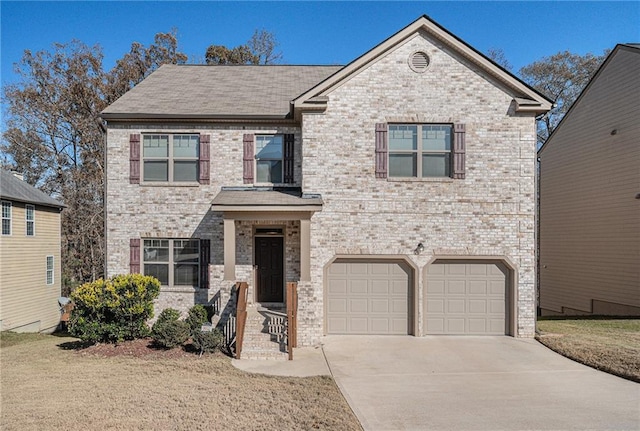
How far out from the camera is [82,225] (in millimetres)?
25906

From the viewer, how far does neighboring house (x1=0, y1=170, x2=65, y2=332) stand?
16.8 m

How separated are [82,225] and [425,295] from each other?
2304 centimetres

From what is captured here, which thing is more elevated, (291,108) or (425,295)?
(291,108)

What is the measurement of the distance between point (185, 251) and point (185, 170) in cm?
245

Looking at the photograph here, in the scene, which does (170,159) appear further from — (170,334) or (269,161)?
(170,334)

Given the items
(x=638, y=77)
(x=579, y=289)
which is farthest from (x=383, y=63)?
(x=579, y=289)

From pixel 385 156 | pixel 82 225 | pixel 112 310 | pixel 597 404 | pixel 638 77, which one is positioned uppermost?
pixel 638 77

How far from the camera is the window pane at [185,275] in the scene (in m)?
12.4

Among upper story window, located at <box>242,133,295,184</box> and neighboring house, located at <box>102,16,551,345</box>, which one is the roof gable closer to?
neighboring house, located at <box>102,16,551,345</box>

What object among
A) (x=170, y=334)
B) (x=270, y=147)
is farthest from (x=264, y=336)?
(x=270, y=147)

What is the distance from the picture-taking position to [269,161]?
12.5 metres

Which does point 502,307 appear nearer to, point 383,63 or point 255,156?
point 383,63

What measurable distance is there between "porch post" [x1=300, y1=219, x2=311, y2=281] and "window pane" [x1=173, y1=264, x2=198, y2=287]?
3679 mm

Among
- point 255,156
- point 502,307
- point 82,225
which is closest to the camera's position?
point 502,307
